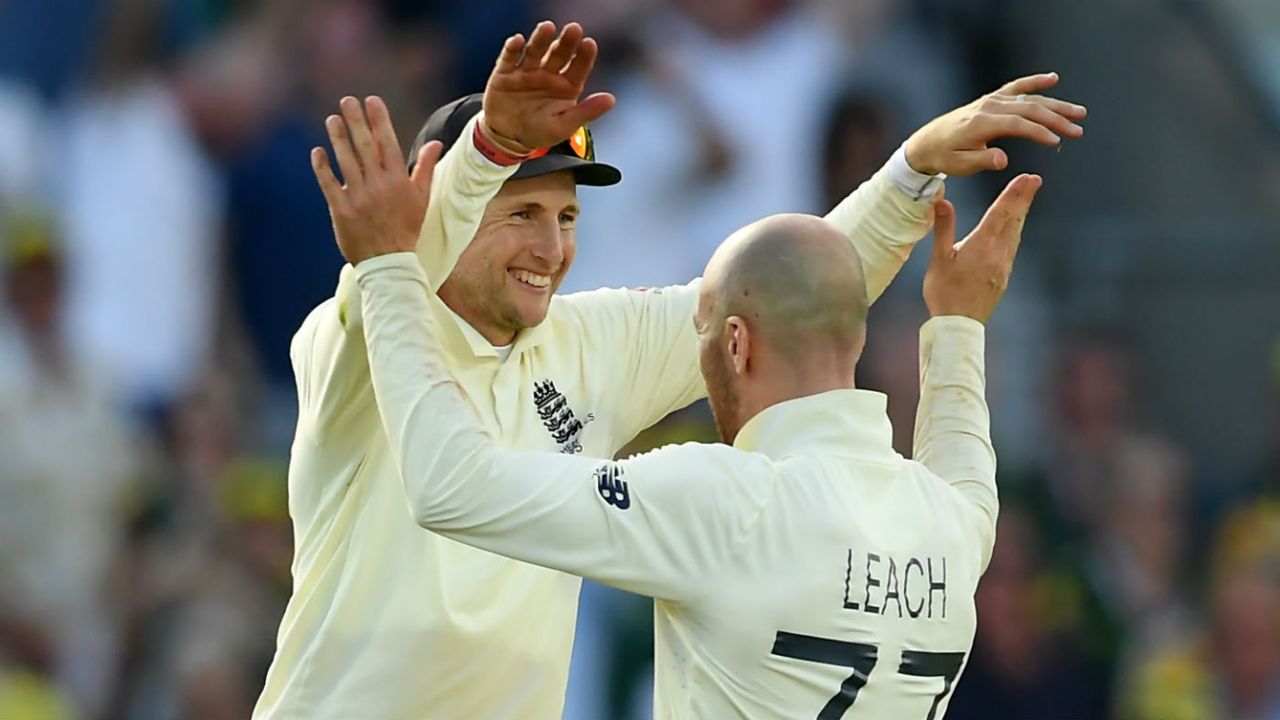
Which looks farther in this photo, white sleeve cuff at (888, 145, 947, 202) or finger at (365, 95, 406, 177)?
white sleeve cuff at (888, 145, 947, 202)

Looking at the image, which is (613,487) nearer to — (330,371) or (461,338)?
(330,371)

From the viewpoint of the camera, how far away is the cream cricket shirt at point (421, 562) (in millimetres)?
3898

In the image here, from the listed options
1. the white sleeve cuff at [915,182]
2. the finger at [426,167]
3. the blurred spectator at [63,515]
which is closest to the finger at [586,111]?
the finger at [426,167]

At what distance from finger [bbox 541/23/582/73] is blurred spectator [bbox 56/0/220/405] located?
559 centimetres

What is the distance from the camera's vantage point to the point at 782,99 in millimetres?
9000

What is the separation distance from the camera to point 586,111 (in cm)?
355

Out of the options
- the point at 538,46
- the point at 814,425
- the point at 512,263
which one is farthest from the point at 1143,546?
the point at 538,46

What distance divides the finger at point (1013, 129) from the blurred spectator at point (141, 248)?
5511 mm

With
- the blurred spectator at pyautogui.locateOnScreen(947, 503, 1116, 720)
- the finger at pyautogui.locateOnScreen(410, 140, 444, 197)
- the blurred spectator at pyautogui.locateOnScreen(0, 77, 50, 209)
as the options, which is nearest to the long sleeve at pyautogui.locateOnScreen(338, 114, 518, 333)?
the finger at pyautogui.locateOnScreen(410, 140, 444, 197)

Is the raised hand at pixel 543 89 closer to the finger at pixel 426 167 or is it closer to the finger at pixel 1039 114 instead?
the finger at pixel 426 167

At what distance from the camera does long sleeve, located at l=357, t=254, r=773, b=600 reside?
3330 millimetres

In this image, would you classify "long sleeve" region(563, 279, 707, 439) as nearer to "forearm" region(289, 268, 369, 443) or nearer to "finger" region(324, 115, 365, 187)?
"forearm" region(289, 268, 369, 443)

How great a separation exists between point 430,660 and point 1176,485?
6.09m

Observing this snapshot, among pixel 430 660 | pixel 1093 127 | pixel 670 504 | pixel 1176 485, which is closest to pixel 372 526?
pixel 430 660
